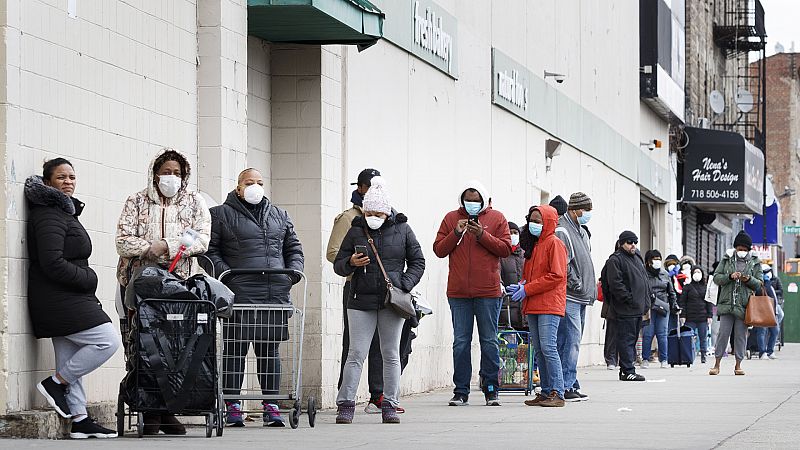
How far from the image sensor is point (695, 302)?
30094 millimetres

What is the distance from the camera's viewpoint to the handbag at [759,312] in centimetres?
2119

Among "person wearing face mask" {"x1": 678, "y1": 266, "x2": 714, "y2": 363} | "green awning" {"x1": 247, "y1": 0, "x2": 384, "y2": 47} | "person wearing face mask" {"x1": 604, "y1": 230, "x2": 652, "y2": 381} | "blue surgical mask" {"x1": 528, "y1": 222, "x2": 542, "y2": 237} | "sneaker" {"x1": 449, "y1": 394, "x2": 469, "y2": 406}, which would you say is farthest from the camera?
"person wearing face mask" {"x1": 678, "y1": 266, "x2": 714, "y2": 363}

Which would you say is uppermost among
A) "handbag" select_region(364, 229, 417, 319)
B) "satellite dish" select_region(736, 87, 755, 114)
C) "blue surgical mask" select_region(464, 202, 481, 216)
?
"satellite dish" select_region(736, 87, 755, 114)

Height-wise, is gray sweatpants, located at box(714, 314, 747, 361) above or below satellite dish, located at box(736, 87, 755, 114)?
below

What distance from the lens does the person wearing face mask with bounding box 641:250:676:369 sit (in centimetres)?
2669

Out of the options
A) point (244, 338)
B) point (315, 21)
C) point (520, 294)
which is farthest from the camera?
point (520, 294)

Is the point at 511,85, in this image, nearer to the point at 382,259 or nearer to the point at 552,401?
the point at 552,401

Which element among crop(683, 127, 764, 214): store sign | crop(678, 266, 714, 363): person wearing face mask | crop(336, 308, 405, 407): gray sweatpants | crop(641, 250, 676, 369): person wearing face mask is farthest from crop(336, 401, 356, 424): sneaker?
crop(683, 127, 764, 214): store sign

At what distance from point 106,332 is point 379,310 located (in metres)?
2.83

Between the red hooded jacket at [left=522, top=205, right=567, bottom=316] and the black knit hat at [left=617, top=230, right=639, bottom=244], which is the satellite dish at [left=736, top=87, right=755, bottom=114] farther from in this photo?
the red hooded jacket at [left=522, top=205, right=567, bottom=316]

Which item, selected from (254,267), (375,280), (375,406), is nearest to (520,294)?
(375,406)

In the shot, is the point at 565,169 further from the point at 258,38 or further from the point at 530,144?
the point at 258,38

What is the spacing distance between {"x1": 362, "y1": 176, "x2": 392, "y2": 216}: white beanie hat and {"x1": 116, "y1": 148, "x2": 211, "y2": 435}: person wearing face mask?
1.80 m

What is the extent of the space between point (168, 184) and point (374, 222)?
2.14m
